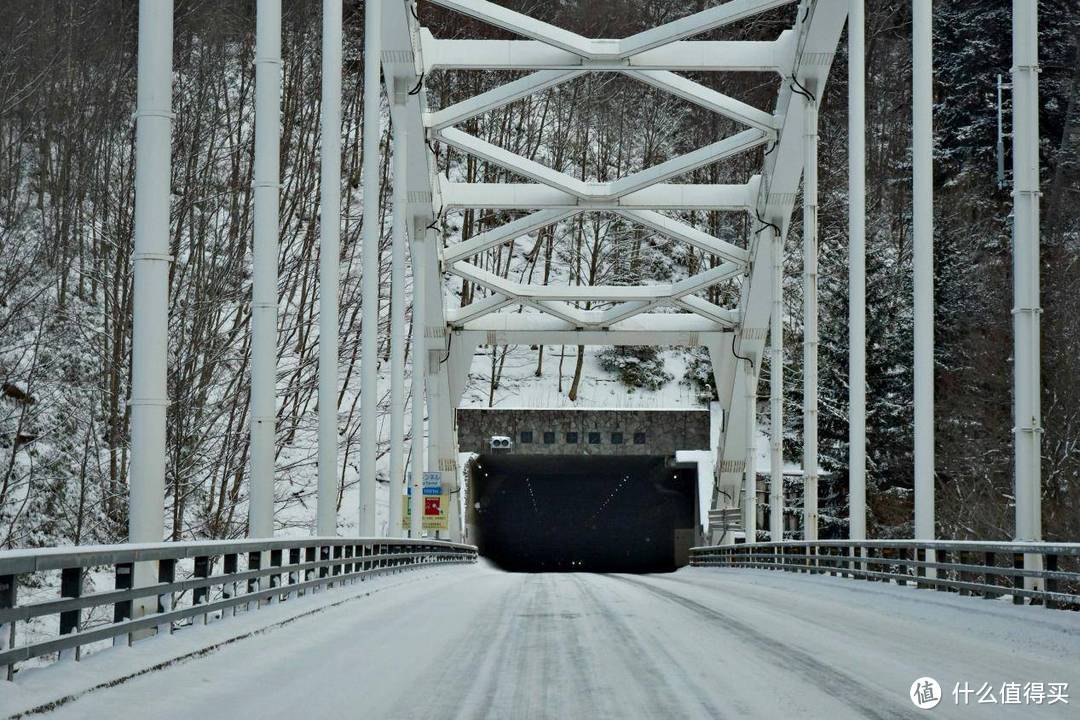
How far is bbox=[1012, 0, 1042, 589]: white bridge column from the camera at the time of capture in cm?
1445

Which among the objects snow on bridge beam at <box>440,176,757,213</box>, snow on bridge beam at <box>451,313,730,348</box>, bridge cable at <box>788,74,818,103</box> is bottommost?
snow on bridge beam at <box>451,313,730,348</box>

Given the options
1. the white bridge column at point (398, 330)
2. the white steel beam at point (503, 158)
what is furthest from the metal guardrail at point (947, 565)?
the white steel beam at point (503, 158)

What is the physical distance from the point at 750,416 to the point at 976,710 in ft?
125

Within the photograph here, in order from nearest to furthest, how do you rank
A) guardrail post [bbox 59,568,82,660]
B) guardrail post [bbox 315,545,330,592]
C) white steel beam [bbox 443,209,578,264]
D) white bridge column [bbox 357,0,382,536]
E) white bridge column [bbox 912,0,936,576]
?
guardrail post [bbox 59,568,82,660] < guardrail post [bbox 315,545,330,592] < white bridge column [bbox 912,0,936,576] < white bridge column [bbox 357,0,382,536] < white steel beam [bbox 443,209,578,264]

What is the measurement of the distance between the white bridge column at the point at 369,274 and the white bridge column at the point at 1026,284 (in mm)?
12684

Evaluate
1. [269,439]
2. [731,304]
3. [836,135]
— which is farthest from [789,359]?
[269,439]

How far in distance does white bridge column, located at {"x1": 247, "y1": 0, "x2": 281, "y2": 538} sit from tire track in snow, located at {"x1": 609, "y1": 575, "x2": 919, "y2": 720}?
6.00 m

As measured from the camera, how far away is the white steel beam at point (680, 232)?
3941 cm

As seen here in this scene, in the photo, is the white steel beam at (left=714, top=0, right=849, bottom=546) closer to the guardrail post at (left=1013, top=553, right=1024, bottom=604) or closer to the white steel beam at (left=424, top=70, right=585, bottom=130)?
the white steel beam at (left=424, top=70, right=585, bottom=130)

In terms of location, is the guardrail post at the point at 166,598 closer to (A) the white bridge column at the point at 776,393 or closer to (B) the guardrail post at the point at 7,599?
(B) the guardrail post at the point at 7,599

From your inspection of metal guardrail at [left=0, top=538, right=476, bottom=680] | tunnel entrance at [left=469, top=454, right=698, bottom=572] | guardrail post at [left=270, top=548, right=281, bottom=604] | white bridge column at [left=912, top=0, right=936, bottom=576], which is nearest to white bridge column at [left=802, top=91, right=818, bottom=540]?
white bridge column at [left=912, top=0, right=936, bottom=576]

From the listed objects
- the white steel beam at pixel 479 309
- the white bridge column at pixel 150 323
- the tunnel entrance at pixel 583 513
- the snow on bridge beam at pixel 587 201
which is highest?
the snow on bridge beam at pixel 587 201

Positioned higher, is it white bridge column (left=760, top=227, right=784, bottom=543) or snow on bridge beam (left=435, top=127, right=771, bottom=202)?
snow on bridge beam (left=435, top=127, right=771, bottom=202)

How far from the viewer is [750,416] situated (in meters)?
44.8
